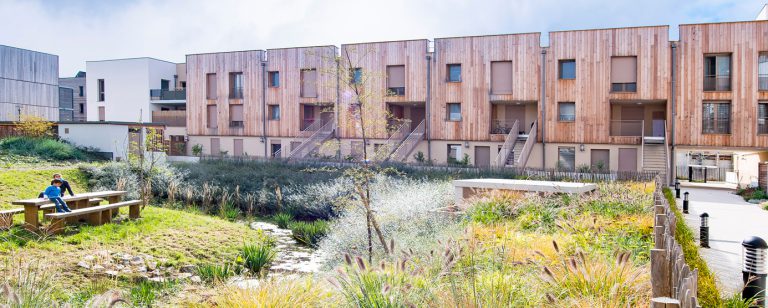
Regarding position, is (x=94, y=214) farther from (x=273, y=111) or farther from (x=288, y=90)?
(x=273, y=111)

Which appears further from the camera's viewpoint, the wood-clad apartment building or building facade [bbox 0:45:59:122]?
building facade [bbox 0:45:59:122]

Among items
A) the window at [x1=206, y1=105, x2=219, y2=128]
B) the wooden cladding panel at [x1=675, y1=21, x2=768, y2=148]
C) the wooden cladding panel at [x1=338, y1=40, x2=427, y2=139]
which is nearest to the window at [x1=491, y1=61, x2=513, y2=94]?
the wooden cladding panel at [x1=338, y1=40, x2=427, y2=139]

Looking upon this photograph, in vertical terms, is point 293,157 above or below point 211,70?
below

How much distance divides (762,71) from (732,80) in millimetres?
1224

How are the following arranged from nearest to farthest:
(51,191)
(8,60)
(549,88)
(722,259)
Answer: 1. (722,259)
2. (51,191)
3. (549,88)
4. (8,60)

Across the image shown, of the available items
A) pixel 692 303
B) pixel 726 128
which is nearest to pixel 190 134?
pixel 726 128

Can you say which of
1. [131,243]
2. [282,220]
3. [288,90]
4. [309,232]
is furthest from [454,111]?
[131,243]

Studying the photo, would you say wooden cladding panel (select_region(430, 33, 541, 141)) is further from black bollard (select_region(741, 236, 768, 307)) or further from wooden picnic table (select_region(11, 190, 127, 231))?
black bollard (select_region(741, 236, 768, 307))

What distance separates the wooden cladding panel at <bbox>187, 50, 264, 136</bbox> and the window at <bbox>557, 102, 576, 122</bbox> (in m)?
17.1

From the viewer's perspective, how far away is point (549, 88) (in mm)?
28094

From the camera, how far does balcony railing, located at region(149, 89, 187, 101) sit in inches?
1636

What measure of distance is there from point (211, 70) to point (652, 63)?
2503 cm

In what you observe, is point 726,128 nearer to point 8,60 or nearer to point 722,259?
point 722,259

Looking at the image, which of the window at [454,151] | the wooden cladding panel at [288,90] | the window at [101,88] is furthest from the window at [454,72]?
the window at [101,88]
